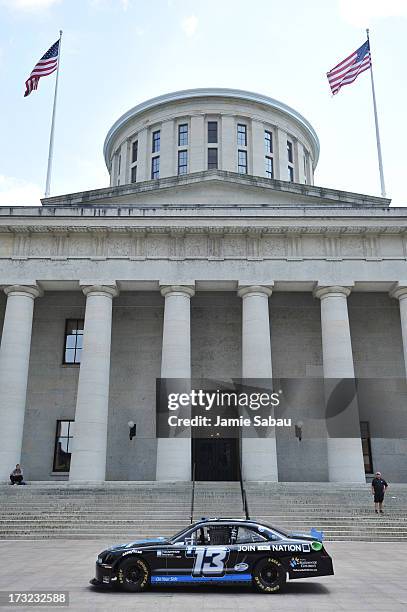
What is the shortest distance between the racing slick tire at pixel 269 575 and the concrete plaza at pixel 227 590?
0.69 feet

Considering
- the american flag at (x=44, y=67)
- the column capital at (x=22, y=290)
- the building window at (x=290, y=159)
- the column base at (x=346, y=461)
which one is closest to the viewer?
the column base at (x=346, y=461)

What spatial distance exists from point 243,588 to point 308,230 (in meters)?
20.0

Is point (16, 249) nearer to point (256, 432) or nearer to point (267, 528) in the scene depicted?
point (256, 432)

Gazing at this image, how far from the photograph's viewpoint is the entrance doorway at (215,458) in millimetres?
29719

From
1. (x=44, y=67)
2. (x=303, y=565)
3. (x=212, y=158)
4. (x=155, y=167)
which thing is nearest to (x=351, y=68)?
(x=212, y=158)

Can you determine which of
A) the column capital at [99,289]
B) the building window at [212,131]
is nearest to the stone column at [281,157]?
the building window at [212,131]

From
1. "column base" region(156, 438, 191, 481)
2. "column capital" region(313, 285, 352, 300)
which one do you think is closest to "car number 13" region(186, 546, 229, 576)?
"column base" region(156, 438, 191, 481)

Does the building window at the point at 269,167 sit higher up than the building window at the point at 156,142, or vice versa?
the building window at the point at 156,142

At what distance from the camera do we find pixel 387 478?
29297 millimetres

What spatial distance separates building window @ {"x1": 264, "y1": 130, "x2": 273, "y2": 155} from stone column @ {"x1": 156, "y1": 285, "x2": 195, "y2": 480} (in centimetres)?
2484

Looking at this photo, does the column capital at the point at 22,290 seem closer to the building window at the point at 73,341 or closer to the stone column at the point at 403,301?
the building window at the point at 73,341

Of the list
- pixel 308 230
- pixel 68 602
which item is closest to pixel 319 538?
pixel 68 602

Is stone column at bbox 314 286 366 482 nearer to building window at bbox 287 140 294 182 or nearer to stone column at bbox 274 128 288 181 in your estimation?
stone column at bbox 274 128 288 181

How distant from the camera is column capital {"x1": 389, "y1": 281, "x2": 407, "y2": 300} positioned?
27781 millimetres
